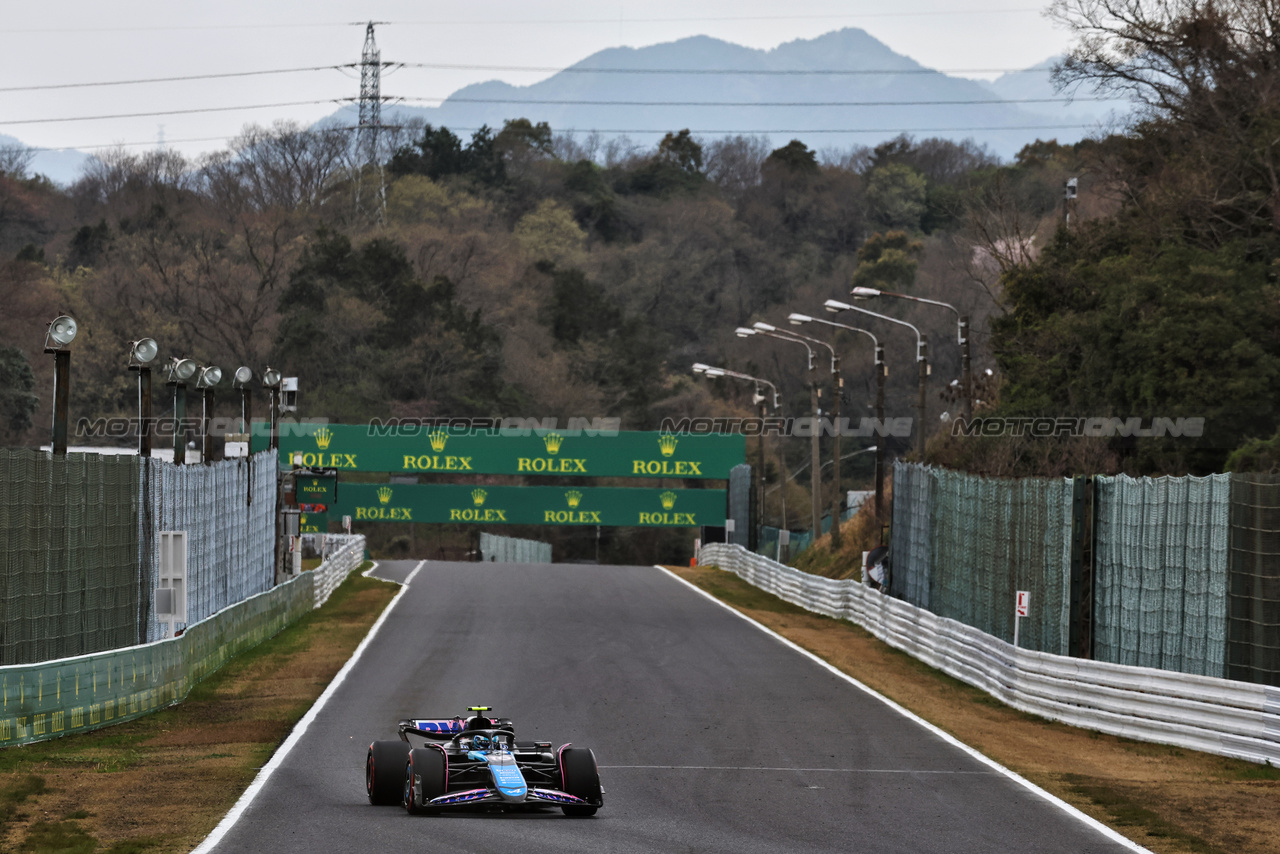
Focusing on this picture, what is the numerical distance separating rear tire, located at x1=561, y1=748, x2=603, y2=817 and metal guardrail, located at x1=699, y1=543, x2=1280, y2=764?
25.4 feet

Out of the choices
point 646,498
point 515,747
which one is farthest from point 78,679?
point 646,498

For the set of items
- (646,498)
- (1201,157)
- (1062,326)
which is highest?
(1201,157)

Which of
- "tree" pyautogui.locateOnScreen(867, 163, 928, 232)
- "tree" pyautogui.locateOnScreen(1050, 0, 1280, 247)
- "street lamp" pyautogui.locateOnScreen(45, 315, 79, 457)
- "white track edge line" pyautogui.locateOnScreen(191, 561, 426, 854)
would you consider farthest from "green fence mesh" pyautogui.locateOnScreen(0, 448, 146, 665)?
"tree" pyautogui.locateOnScreen(867, 163, 928, 232)

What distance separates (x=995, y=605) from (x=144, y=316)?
230 feet

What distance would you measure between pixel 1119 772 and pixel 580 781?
6489 millimetres

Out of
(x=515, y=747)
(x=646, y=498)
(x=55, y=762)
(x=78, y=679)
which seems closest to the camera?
(x=515, y=747)

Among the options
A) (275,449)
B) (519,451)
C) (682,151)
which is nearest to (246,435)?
(275,449)

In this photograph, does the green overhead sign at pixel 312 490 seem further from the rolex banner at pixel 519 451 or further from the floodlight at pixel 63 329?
the rolex banner at pixel 519 451

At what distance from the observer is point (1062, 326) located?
4353 cm

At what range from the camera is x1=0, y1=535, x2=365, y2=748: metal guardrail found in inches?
610

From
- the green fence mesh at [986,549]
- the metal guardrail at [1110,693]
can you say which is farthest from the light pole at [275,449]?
the green fence mesh at [986,549]

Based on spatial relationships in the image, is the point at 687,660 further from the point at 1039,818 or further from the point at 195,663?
the point at 1039,818

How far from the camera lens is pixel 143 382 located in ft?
69.2

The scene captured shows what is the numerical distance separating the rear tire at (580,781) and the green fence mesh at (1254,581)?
8.47 meters
